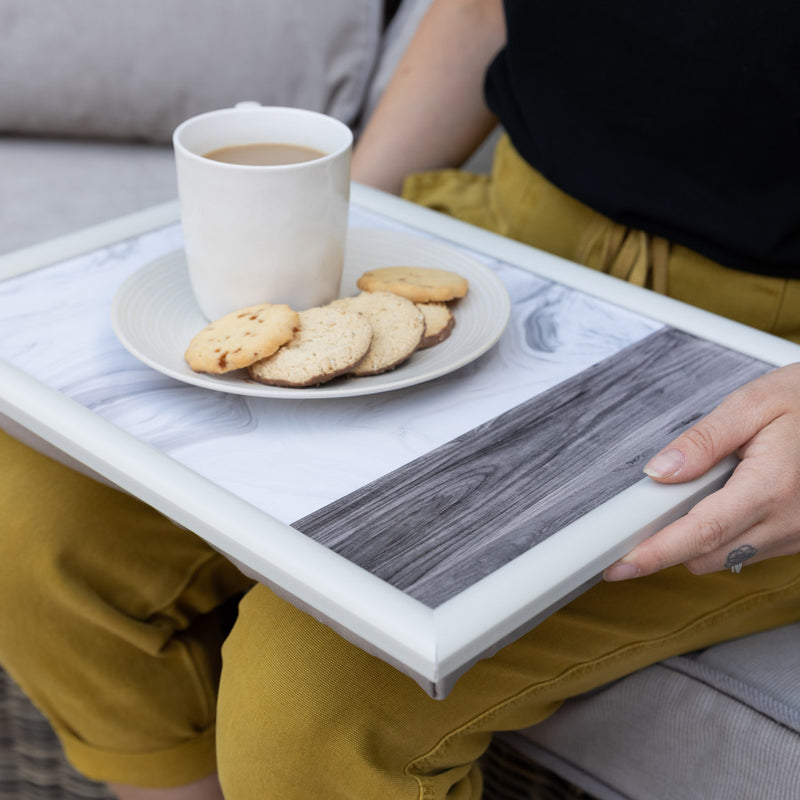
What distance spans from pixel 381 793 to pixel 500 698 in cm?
10

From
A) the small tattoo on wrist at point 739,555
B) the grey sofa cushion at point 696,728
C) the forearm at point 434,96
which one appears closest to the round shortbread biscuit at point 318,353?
the small tattoo on wrist at point 739,555

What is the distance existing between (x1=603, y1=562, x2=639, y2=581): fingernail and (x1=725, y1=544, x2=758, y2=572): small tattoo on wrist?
10 centimetres

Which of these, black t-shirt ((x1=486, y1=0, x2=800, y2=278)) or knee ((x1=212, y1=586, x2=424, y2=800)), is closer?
knee ((x1=212, y1=586, x2=424, y2=800))

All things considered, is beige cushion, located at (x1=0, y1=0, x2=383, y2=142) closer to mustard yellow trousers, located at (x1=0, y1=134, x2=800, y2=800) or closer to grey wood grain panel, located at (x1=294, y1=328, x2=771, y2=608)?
mustard yellow trousers, located at (x1=0, y1=134, x2=800, y2=800)

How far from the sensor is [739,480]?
0.48 metres

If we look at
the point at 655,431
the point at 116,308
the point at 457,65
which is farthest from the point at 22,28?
the point at 655,431

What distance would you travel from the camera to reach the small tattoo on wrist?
500mm

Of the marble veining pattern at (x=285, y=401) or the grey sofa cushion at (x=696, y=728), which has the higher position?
the marble veining pattern at (x=285, y=401)

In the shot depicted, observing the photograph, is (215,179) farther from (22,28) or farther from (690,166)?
(22,28)

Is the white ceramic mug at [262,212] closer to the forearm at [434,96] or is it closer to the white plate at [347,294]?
the white plate at [347,294]

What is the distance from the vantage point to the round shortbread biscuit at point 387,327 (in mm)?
519

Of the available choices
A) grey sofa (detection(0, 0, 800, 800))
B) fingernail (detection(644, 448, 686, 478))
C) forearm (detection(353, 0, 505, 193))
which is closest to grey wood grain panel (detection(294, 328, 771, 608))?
fingernail (detection(644, 448, 686, 478))

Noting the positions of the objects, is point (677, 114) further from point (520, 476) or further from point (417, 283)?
point (520, 476)

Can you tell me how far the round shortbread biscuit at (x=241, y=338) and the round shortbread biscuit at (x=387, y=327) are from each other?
0.15 feet
